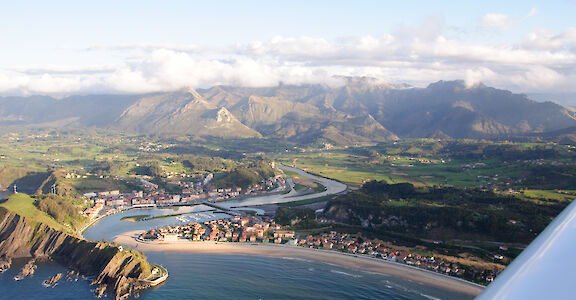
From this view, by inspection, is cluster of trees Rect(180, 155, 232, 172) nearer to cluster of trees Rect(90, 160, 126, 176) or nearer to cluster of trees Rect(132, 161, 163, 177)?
cluster of trees Rect(132, 161, 163, 177)

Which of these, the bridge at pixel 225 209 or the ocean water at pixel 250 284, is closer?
the ocean water at pixel 250 284

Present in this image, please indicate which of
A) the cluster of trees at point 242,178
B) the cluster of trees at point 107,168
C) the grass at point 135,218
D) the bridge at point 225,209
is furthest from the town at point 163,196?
the cluster of trees at point 107,168

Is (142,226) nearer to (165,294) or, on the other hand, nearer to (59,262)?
(59,262)

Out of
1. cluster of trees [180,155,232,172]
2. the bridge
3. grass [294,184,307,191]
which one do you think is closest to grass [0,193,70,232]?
the bridge

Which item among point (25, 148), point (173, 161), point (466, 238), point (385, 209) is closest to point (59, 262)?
point (385, 209)

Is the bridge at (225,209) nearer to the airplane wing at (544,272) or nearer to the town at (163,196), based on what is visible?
the town at (163,196)

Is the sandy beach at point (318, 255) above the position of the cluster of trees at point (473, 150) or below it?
below
